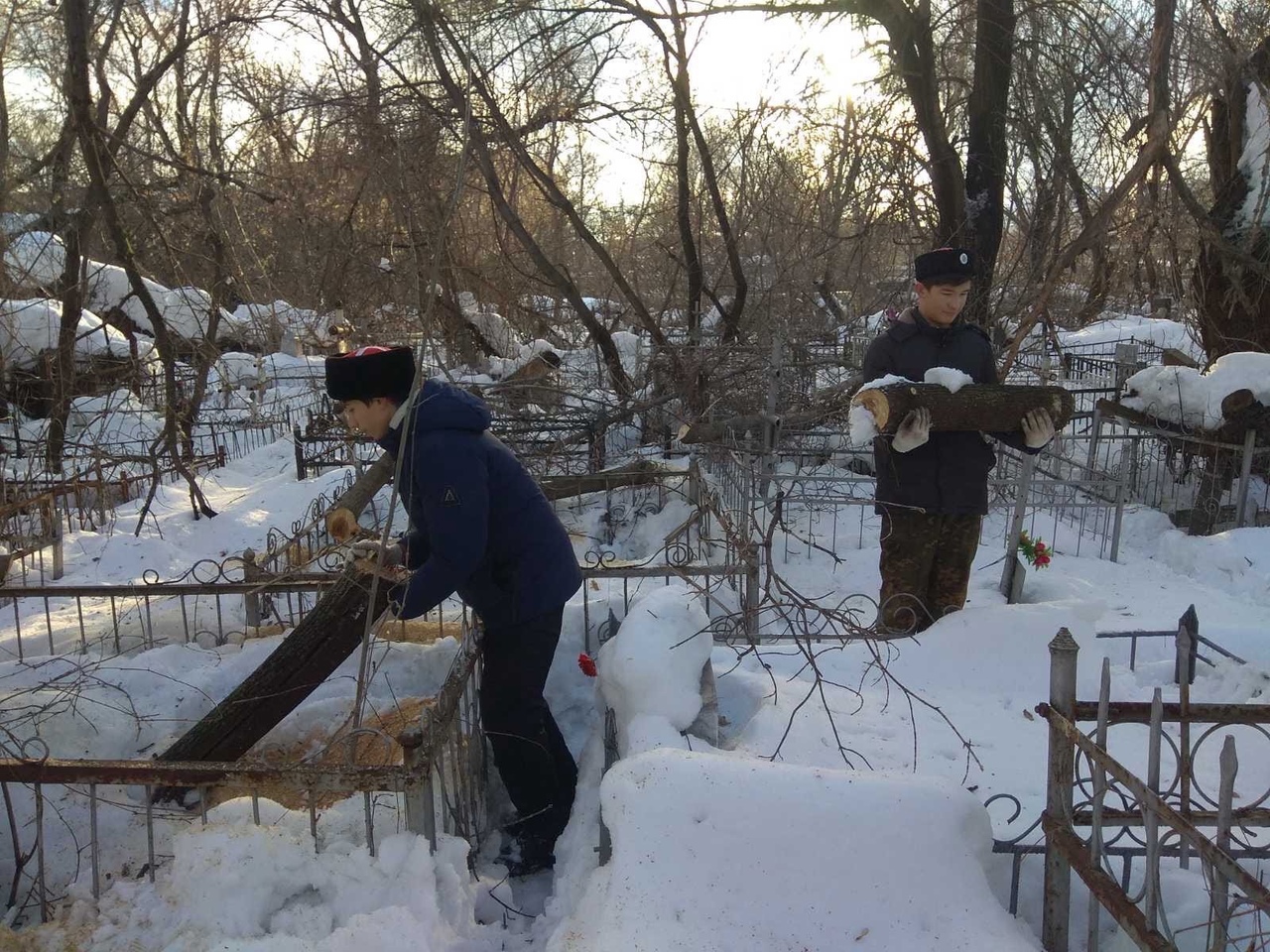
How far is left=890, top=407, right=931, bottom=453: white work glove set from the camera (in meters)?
3.61

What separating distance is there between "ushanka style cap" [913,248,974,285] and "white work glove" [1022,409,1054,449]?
0.67 meters

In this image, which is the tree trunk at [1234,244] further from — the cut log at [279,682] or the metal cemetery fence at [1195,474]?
the cut log at [279,682]

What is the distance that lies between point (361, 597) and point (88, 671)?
1722 millimetres

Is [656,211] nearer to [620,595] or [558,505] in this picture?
[558,505]

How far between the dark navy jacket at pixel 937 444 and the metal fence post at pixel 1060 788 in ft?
5.71

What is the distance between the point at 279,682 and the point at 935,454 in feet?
9.74

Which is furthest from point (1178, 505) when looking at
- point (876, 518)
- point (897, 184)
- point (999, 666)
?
point (999, 666)

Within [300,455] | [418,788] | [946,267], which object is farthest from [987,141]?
[300,455]

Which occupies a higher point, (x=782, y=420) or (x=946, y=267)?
(x=946, y=267)

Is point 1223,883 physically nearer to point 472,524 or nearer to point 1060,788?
point 1060,788

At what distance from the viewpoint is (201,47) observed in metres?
7.60

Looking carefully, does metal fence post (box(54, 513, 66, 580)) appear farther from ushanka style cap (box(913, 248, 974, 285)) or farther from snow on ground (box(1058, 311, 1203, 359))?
snow on ground (box(1058, 311, 1203, 359))

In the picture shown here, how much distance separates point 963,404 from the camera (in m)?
3.66

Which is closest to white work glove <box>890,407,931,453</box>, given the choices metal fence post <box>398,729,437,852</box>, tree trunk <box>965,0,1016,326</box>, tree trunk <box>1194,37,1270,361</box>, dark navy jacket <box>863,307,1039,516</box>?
dark navy jacket <box>863,307,1039,516</box>
